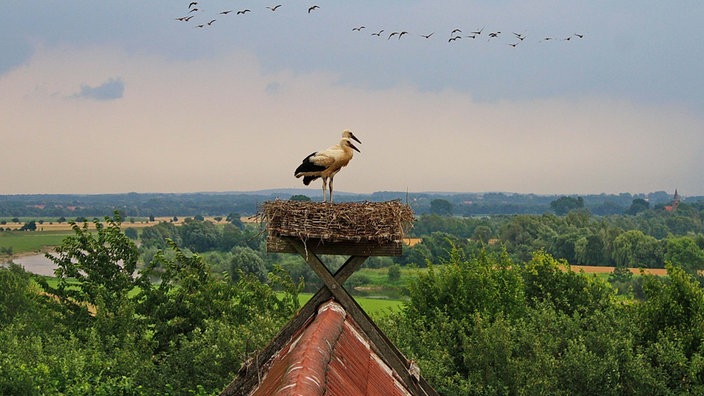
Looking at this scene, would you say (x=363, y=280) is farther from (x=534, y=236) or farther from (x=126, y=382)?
(x=126, y=382)

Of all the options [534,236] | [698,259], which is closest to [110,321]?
[698,259]

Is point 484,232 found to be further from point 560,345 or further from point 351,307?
point 351,307

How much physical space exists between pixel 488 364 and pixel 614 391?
4227 mm

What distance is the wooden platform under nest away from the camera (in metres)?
10.3

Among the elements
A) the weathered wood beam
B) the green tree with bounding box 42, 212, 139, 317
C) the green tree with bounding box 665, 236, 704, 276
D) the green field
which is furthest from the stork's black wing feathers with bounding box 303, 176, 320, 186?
the green field

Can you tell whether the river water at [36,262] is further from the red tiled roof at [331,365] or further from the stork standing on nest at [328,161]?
the red tiled roof at [331,365]

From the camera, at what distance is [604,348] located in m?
23.0

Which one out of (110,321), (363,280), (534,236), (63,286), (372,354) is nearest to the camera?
(372,354)

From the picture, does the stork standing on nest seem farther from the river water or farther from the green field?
the green field

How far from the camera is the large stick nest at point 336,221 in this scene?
1027 cm

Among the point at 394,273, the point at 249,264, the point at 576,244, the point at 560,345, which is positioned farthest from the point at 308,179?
the point at 576,244

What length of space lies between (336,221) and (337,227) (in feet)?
0.28

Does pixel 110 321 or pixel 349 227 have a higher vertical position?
pixel 349 227

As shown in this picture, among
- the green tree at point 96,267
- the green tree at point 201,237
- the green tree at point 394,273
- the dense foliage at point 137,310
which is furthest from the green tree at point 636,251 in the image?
the green tree at point 96,267
